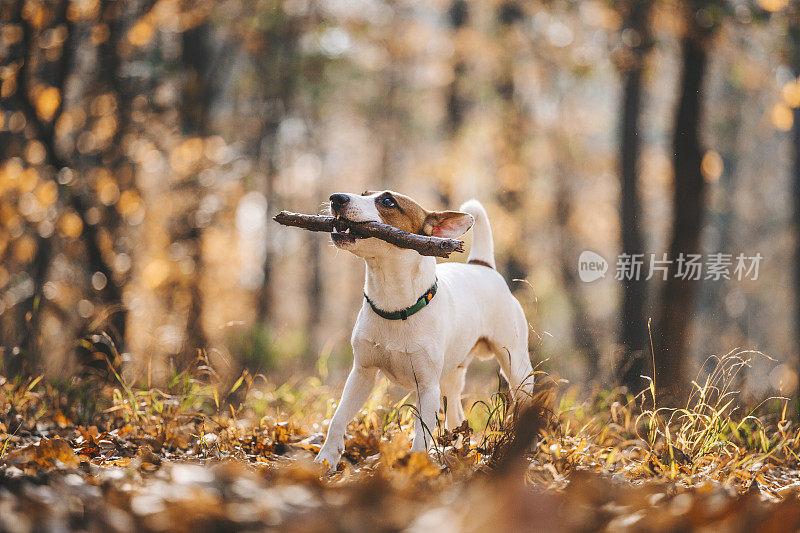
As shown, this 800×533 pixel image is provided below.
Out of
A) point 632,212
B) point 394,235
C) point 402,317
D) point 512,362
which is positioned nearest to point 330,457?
point 402,317

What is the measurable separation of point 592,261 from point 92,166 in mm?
6174

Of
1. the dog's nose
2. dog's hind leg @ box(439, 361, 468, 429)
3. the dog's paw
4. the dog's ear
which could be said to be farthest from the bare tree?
the dog's nose

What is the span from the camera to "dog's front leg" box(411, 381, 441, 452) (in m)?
3.33

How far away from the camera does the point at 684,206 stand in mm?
7918

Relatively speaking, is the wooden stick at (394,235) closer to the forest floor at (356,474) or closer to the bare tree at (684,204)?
the forest floor at (356,474)

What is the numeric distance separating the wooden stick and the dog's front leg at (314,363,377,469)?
76 centimetres

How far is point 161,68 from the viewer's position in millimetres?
9234

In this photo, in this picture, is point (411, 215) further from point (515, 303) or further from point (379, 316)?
point (515, 303)

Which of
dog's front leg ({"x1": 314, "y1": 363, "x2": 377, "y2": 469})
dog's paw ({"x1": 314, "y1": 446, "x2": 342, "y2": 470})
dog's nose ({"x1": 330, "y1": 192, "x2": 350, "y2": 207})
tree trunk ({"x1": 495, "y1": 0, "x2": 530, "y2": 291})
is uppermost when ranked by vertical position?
tree trunk ({"x1": 495, "y1": 0, "x2": 530, "y2": 291})

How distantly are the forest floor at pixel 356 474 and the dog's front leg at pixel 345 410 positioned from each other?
139 mm

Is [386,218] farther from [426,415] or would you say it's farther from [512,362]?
[512,362]

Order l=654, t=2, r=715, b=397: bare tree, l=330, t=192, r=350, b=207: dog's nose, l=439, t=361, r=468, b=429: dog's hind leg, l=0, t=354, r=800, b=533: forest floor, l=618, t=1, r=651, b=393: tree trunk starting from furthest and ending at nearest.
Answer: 1. l=618, t=1, r=651, b=393: tree trunk
2. l=654, t=2, r=715, b=397: bare tree
3. l=439, t=361, r=468, b=429: dog's hind leg
4. l=330, t=192, r=350, b=207: dog's nose
5. l=0, t=354, r=800, b=533: forest floor

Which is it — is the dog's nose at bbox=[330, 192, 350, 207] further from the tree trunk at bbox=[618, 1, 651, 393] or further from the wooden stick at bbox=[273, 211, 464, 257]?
the tree trunk at bbox=[618, 1, 651, 393]

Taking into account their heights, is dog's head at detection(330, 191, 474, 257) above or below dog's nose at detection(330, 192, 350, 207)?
below
